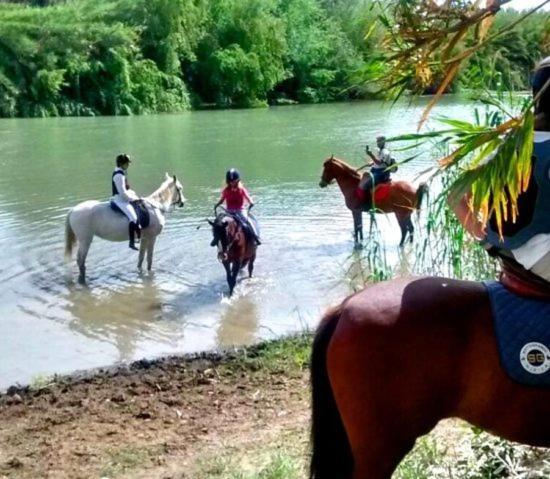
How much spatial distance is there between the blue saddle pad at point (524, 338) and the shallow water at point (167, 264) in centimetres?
82

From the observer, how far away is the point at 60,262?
538 inches

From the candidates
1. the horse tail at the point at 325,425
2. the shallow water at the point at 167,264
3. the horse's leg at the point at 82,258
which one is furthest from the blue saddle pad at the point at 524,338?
the horse's leg at the point at 82,258

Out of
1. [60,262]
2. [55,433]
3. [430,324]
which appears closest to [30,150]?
[60,262]

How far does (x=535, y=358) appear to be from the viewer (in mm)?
3139

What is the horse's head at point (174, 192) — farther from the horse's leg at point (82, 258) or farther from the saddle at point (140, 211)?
the horse's leg at point (82, 258)

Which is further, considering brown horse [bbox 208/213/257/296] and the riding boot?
the riding boot

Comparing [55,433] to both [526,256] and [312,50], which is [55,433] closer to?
[526,256]

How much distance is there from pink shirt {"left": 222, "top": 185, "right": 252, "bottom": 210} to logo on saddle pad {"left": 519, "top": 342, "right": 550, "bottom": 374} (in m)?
9.02

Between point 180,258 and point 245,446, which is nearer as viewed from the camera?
point 245,446

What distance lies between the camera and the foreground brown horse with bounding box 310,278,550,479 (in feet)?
10.6

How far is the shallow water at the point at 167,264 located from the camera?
9.77 metres

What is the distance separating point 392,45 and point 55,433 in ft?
14.8

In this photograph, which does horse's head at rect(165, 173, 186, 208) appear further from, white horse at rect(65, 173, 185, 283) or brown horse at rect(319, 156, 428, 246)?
brown horse at rect(319, 156, 428, 246)

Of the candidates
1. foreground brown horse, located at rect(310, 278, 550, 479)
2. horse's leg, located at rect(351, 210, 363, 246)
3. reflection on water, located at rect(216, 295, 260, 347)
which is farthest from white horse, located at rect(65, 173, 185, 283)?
foreground brown horse, located at rect(310, 278, 550, 479)
